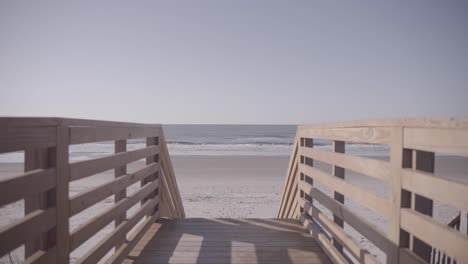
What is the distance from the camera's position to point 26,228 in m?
1.43

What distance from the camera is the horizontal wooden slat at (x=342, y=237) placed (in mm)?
2215

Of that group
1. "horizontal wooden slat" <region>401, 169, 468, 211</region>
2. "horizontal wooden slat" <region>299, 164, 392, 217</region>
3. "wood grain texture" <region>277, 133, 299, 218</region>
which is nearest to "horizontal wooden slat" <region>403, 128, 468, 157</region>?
"horizontal wooden slat" <region>401, 169, 468, 211</region>

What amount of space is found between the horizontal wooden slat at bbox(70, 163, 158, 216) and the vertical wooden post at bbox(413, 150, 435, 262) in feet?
5.99

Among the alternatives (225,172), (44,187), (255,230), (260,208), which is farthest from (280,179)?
(44,187)

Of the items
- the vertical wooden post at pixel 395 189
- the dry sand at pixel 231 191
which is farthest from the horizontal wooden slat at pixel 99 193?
the dry sand at pixel 231 191

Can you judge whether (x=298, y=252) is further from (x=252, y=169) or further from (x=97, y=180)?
(x=252, y=169)

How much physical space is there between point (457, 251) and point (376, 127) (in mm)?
927

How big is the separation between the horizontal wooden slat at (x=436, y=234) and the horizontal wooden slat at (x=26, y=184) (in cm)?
169

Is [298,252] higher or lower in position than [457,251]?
lower

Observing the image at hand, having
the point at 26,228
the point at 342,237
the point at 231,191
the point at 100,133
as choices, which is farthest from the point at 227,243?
the point at 231,191

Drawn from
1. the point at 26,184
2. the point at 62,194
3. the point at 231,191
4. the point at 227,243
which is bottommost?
the point at 231,191

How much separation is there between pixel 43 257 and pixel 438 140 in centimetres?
186

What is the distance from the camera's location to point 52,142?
1.69 meters

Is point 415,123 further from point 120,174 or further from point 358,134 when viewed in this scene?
point 120,174
